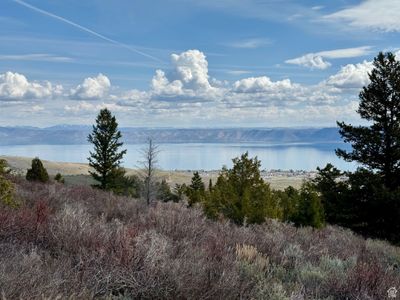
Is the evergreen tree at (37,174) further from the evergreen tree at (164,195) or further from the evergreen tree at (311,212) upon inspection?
the evergreen tree at (311,212)

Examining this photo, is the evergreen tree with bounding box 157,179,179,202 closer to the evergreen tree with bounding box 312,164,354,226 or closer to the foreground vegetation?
the evergreen tree with bounding box 312,164,354,226

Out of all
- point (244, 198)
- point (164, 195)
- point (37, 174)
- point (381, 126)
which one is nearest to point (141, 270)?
point (244, 198)

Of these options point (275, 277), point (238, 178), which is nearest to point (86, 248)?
point (275, 277)

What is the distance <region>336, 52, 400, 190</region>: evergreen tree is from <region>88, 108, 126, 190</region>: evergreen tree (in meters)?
27.7

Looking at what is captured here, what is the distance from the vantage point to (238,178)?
80.3ft

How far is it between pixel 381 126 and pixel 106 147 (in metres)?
30.0

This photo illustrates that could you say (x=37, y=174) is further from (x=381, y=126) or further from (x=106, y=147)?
(x=381, y=126)

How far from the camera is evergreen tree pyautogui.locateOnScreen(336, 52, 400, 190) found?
2312 centimetres

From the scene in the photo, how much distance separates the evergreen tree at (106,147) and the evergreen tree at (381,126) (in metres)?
27.7

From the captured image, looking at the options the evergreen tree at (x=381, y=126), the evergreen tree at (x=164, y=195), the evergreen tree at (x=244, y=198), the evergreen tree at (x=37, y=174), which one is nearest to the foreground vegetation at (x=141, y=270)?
the evergreen tree at (x=244, y=198)

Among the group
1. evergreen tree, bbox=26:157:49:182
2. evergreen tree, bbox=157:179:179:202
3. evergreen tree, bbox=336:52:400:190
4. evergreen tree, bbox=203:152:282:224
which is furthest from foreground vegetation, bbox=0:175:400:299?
evergreen tree, bbox=157:179:179:202

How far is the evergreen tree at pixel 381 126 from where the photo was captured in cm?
2312

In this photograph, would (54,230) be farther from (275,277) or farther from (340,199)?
(340,199)

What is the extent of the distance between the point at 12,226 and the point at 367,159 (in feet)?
71.4
